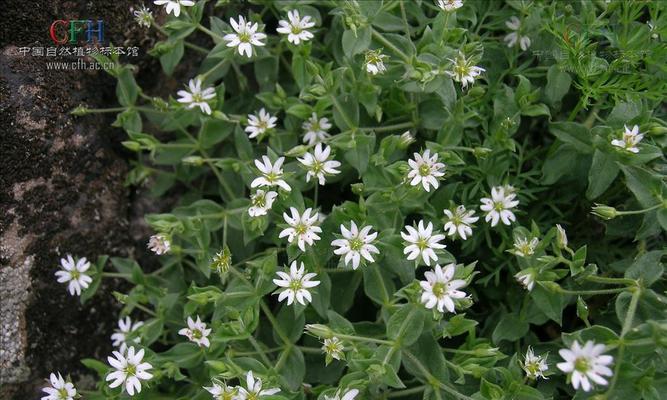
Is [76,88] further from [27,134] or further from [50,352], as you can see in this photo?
[50,352]

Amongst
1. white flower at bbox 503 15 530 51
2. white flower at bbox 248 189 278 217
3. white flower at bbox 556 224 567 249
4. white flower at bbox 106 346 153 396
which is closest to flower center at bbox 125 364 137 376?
white flower at bbox 106 346 153 396

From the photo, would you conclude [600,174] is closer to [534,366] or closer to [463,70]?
[463,70]

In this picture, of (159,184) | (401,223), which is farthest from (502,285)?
(159,184)

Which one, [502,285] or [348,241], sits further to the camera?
[502,285]

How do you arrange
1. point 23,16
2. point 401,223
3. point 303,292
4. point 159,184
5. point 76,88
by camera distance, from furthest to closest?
1. point 159,184
2. point 76,88
3. point 23,16
4. point 401,223
5. point 303,292

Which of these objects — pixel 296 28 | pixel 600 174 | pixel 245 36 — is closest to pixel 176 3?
pixel 245 36

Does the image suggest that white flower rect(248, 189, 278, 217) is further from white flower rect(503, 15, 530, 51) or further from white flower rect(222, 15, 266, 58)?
white flower rect(503, 15, 530, 51)
